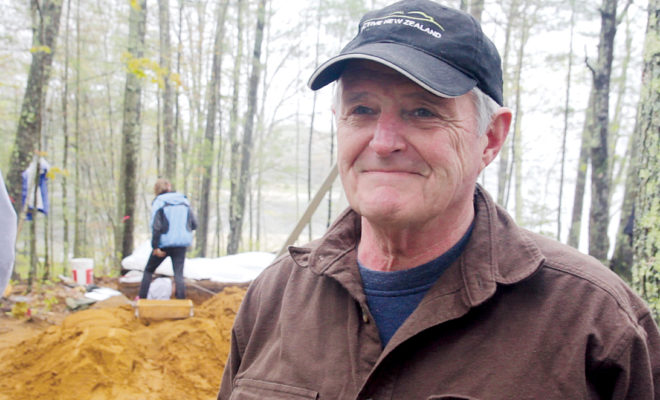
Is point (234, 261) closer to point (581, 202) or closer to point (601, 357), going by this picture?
point (601, 357)

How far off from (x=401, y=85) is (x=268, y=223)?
41.6m

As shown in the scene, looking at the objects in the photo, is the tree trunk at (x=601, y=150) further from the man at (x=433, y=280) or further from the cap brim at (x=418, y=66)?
the cap brim at (x=418, y=66)

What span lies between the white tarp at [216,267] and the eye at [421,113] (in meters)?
7.23

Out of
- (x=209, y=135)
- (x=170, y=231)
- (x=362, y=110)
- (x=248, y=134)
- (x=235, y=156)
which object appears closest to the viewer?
(x=362, y=110)

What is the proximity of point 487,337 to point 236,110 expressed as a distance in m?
17.3

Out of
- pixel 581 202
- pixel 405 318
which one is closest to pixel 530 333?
pixel 405 318

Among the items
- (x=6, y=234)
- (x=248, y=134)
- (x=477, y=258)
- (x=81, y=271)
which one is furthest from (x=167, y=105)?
(x=477, y=258)

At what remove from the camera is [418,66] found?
1.25 meters

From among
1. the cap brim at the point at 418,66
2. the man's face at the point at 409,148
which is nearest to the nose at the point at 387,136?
the man's face at the point at 409,148

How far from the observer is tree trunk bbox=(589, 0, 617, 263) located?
7250 mm

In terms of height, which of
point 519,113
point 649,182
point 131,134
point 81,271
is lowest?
point 81,271

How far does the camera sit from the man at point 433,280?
1.13 m

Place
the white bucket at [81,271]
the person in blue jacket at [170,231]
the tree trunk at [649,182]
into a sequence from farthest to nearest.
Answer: the white bucket at [81,271], the person in blue jacket at [170,231], the tree trunk at [649,182]

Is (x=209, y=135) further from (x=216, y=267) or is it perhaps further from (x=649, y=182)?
(x=649, y=182)
